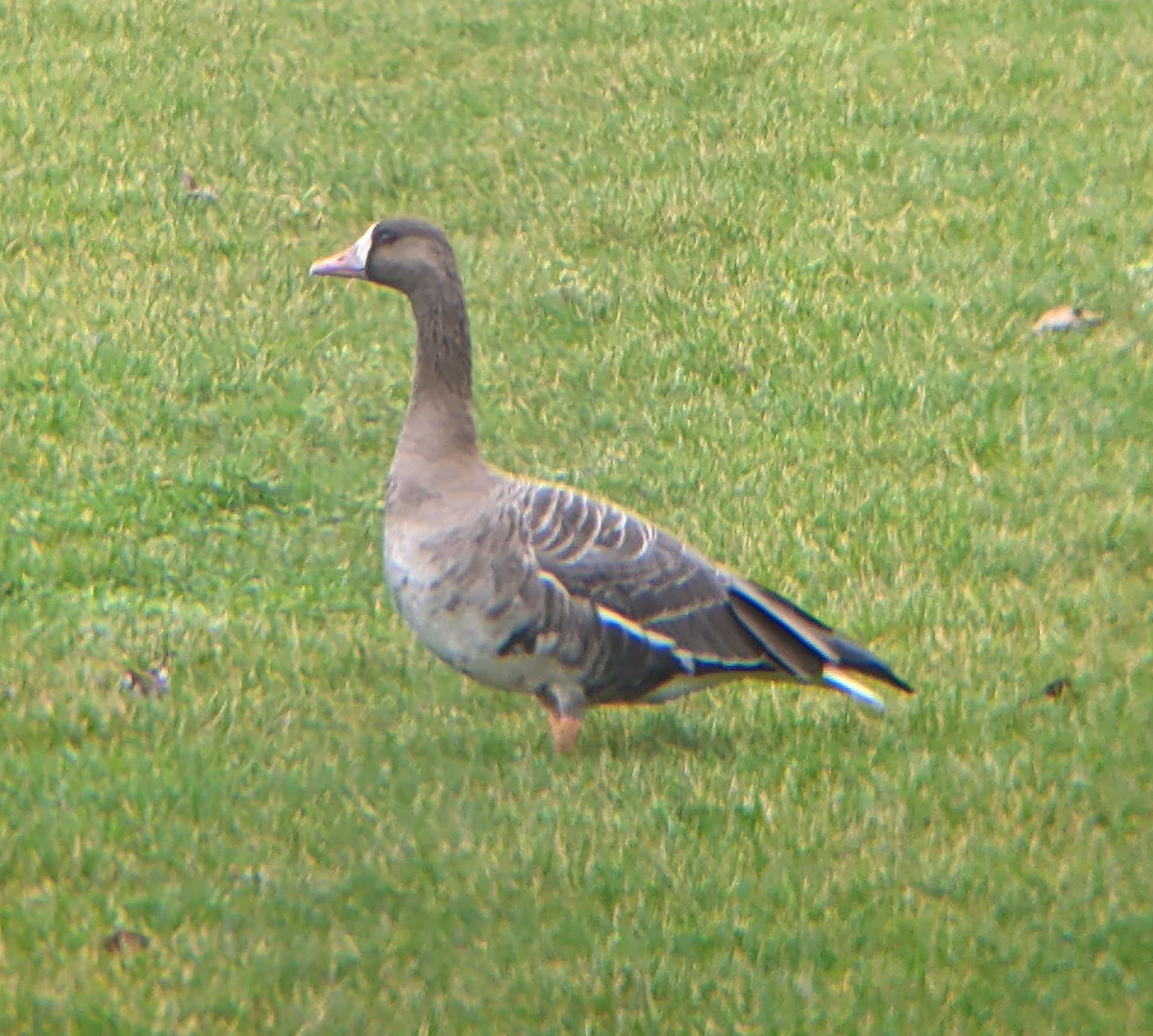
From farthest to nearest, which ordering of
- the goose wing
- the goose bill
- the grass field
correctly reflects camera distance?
1. the goose bill
2. the goose wing
3. the grass field

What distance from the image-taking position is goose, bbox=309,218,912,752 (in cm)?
588

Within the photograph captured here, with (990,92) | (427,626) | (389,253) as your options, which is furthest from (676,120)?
(427,626)

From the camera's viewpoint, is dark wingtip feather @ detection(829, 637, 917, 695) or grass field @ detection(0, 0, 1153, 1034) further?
dark wingtip feather @ detection(829, 637, 917, 695)

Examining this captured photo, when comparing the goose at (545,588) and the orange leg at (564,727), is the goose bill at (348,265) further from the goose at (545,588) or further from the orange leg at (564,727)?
the orange leg at (564,727)

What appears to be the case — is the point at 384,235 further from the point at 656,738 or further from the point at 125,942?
the point at 125,942

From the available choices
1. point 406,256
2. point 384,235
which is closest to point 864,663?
point 406,256

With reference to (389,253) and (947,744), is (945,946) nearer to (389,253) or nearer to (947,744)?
(947,744)

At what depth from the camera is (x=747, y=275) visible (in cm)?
1028

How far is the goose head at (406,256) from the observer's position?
6430 millimetres

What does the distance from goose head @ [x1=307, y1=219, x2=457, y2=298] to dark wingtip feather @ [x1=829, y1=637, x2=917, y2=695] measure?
178cm

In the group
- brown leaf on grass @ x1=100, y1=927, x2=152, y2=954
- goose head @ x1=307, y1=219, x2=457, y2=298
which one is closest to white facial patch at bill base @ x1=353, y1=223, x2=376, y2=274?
goose head @ x1=307, y1=219, x2=457, y2=298

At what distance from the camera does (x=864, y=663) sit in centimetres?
609

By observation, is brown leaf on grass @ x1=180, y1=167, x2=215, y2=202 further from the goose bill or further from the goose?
the goose

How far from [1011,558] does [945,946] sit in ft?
8.73
